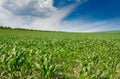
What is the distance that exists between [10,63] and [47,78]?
1.14 meters

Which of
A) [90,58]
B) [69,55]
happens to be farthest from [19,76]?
[69,55]

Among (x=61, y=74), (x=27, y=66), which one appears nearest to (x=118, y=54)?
(x=61, y=74)

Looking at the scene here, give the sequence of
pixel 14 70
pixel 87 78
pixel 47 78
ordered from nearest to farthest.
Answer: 1. pixel 87 78
2. pixel 47 78
3. pixel 14 70

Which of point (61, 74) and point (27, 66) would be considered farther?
point (61, 74)

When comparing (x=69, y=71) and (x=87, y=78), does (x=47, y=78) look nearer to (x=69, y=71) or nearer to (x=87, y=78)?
(x=87, y=78)

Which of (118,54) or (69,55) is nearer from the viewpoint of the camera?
(69,55)

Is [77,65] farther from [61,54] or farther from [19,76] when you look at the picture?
[19,76]

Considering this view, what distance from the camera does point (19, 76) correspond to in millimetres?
6852

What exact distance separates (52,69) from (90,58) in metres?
2.44

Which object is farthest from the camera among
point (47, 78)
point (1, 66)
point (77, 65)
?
point (77, 65)

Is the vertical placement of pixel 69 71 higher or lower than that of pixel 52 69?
lower

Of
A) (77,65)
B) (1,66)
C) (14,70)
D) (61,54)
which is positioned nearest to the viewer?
(14,70)

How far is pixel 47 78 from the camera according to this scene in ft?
19.7

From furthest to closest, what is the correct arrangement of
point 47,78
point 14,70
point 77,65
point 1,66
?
point 77,65 → point 1,66 → point 14,70 → point 47,78
